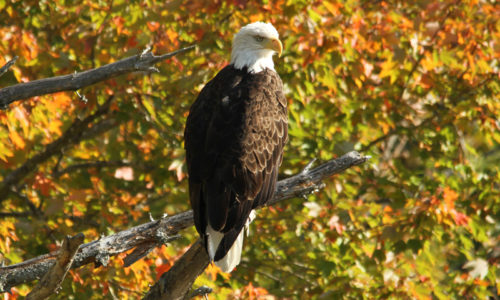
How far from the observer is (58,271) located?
10.2 ft

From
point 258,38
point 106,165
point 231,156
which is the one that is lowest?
point 106,165

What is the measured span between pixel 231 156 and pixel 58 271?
1609 millimetres

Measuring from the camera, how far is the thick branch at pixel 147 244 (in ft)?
11.8

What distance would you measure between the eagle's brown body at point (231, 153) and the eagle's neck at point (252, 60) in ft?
1.00

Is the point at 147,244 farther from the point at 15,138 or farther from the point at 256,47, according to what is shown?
the point at 15,138

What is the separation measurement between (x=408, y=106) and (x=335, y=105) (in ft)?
2.96

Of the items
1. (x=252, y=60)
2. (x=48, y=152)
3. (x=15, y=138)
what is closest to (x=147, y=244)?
(x=252, y=60)

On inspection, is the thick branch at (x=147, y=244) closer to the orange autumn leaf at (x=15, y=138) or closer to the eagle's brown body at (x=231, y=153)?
the eagle's brown body at (x=231, y=153)

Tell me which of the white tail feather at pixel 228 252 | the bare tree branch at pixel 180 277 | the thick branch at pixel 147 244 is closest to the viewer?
the thick branch at pixel 147 244

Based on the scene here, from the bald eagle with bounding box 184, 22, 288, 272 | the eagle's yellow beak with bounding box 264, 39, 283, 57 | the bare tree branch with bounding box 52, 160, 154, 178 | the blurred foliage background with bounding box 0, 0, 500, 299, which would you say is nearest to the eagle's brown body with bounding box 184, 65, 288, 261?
the bald eagle with bounding box 184, 22, 288, 272

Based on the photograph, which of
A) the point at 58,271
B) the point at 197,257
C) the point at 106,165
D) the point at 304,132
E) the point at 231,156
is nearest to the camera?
the point at 58,271

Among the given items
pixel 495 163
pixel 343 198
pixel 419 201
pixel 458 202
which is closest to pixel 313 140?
pixel 343 198

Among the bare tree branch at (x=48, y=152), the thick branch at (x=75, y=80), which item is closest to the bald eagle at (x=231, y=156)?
the thick branch at (x=75, y=80)

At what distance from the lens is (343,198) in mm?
6379
